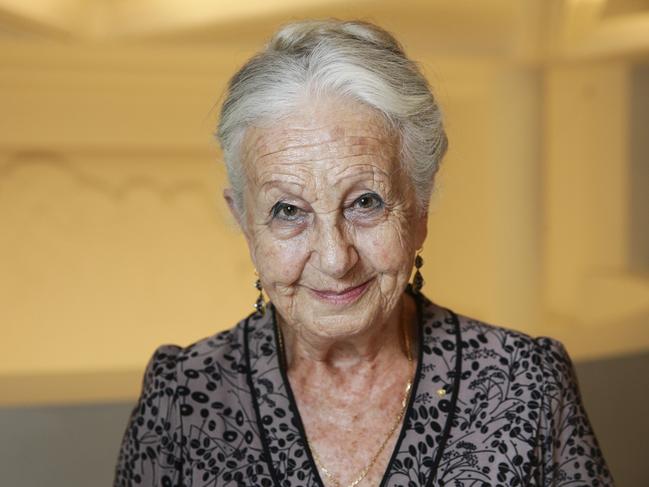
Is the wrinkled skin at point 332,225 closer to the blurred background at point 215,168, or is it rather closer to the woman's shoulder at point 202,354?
the woman's shoulder at point 202,354

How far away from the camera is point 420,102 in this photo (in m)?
1.56

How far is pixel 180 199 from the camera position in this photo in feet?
23.3

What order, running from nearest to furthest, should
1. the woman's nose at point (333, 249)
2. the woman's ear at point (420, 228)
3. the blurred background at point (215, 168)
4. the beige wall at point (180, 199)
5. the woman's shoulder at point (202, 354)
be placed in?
1. the woman's nose at point (333, 249)
2. the woman's ear at point (420, 228)
3. the woman's shoulder at point (202, 354)
4. the blurred background at point (215, 168)
5. the beige wall at point (180, 199)

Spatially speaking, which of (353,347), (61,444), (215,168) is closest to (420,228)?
(353,347)

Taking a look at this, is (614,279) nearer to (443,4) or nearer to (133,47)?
(443,4)

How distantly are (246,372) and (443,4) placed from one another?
3894 millimetres

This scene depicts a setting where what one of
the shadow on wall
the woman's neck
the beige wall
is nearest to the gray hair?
the woman's neck

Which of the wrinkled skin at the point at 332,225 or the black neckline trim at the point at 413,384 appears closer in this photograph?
the wrinkled skin at the point at 332,225

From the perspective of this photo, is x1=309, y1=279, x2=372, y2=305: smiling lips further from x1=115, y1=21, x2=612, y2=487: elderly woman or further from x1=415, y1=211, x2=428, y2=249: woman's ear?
Result: x1=415, y1=211, x2=428, y2=249: woman's ear

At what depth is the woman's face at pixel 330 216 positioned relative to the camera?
1492 millimetres

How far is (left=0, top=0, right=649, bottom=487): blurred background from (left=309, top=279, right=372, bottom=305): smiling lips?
3.46 m

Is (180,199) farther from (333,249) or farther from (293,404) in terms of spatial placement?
(333,249)

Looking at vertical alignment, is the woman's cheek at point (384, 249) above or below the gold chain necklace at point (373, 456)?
above

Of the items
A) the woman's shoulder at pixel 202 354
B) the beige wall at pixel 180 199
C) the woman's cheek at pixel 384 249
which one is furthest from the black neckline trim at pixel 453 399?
the beige wall at pixel 180 199
